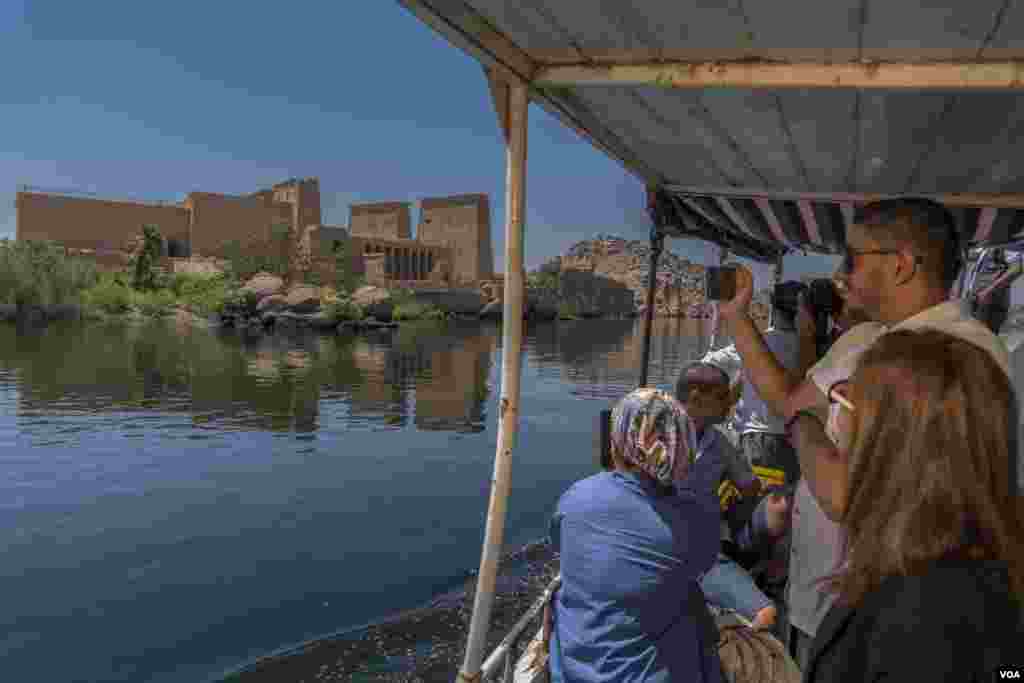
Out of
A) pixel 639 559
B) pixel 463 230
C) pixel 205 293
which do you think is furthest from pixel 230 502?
pixel 463 230

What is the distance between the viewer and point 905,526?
106 cm

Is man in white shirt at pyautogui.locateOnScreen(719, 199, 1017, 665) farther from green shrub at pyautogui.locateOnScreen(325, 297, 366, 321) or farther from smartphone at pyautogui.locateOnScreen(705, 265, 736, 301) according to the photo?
green shrub at pyautogui.locateOnScreen(325, 297, 366, 321)

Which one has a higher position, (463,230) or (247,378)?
(463,230)

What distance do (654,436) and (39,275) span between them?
56.0 metres

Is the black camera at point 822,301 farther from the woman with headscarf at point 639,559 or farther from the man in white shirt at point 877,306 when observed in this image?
the woman with headscarf at point 639,559

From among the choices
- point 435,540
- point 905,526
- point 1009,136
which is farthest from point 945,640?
point 435,540

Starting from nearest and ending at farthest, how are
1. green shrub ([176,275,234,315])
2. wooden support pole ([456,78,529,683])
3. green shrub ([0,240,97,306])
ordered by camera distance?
wooden support pole ([456,78,529,683])
green shrub ([0,240,97,306])
green shrub ([176,275,234,315])

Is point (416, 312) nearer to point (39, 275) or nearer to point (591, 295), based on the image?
point (39, 275)

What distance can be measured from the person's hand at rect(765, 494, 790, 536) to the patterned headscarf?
3.95 ft

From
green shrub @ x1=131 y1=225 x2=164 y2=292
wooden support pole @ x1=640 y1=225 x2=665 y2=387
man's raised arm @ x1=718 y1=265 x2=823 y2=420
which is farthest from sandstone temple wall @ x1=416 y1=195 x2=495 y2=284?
man's raised arm @ x1=718 y1=265 x2=823 y2=420

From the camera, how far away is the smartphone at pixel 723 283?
214 centimetres

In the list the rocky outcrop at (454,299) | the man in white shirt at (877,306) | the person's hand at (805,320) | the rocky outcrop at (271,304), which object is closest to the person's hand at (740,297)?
the man in white shirt at (877,306)

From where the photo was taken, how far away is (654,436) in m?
2.02

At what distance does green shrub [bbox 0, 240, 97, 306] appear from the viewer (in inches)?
1838
